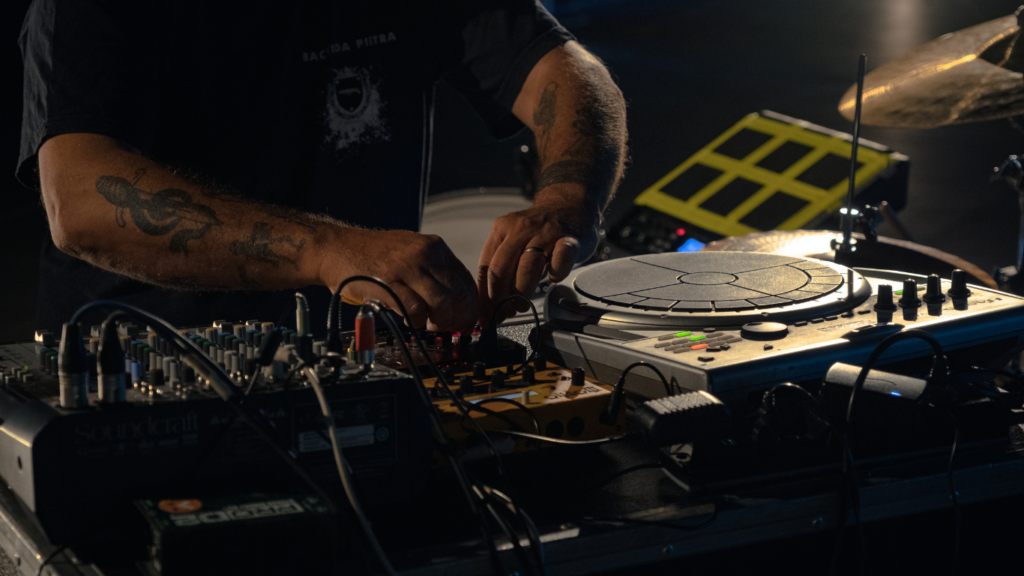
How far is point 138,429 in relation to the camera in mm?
672

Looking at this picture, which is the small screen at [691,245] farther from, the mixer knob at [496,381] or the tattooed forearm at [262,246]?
the mixer knob at [496,381]

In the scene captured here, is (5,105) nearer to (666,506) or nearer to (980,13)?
(666,506)

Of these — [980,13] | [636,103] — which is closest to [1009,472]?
[636,103]

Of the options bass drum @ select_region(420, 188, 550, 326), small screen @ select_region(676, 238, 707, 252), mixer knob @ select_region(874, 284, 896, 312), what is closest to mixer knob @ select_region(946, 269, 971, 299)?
mixer knob @ select_region(874, 284, 896, 312)

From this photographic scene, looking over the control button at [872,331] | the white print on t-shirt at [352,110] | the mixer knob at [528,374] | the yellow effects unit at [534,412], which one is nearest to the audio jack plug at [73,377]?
the yellow effects unit at [534,412]

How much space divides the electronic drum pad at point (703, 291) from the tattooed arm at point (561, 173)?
5 centimetres

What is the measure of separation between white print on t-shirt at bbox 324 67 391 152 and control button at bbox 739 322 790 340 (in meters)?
0.92

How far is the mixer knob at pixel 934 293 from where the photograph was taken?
106cm

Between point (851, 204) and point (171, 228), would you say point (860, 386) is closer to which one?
point (851, 204)

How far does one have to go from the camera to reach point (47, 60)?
1258 millimetres

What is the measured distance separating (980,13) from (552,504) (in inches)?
429

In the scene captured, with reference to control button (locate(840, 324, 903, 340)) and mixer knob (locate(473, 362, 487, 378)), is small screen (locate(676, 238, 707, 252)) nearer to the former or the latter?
control button (locate(840, 324, 903, 340))

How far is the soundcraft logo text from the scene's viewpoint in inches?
25.9

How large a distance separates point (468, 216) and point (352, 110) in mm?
1307
